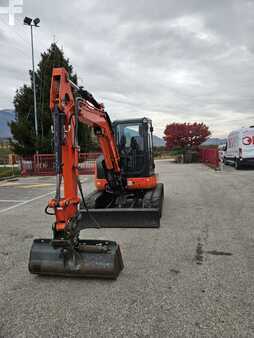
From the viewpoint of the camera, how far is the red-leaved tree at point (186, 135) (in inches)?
1196

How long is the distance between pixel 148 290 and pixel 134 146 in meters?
4.33

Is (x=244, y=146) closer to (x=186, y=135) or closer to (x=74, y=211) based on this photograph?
(x=186, y=135)

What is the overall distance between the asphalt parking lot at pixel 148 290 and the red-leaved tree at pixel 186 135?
25456mm

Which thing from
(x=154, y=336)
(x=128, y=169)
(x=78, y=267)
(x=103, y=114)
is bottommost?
(x=154, y=336)

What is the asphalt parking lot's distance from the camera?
2572mm

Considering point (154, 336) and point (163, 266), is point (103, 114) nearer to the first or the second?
point (163, 266)

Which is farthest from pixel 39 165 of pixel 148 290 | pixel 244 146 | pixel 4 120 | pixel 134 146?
pixel 4 120

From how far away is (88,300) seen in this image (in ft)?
9.90

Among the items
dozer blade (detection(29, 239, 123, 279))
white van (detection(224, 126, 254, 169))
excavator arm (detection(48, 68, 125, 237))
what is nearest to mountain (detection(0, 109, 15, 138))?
white van (detection(224, 126, 254, 169))

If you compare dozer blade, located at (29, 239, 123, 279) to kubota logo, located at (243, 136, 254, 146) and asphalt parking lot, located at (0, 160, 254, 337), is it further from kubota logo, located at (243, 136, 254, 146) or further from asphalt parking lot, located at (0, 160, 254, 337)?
kubota logo, located at (243, 136, 254, 146)

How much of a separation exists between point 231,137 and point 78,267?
59.6 feet

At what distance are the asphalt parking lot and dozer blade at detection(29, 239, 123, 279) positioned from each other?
130 millimetres

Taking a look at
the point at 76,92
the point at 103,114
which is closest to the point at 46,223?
the point at 103,114

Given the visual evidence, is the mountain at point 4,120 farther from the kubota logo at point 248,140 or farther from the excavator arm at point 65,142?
the excavator arm at point 65,142
